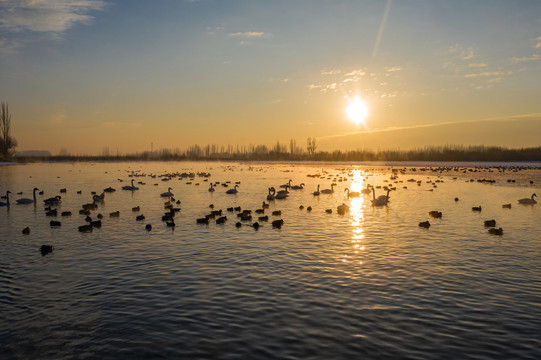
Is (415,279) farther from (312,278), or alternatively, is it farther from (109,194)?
(109,194)

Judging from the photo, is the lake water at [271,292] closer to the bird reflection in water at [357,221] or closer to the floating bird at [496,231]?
the bird reflection in water at [357,221]

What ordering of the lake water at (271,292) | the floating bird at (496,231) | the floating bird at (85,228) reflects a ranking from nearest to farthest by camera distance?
the lake water at (271,292) < the floating bird at (496,231) < the floating bird at (85,228)

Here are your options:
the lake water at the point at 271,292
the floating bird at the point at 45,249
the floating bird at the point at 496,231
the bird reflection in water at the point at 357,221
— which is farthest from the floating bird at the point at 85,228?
the floating bird at the point at 496,231

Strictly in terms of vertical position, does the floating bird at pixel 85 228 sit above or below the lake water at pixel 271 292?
above

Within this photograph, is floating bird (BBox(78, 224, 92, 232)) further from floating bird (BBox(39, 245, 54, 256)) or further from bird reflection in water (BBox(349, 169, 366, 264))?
bird reflection in water (BBox(349, 169, 366, 264))

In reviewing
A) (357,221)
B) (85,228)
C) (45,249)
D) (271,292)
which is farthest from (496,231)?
(85,228)

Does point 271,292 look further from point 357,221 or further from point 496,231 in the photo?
point 496,231

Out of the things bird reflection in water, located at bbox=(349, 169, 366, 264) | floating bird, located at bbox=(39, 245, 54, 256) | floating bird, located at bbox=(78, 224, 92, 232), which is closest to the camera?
floating bird, located at bbox=(39, 245, 54, 256)

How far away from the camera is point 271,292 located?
39.9 ft

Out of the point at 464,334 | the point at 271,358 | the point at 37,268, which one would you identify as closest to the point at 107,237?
the point at 37,268

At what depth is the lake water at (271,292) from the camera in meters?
8.85

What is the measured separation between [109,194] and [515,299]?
127 feet

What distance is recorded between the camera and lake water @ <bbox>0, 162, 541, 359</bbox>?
348 inches

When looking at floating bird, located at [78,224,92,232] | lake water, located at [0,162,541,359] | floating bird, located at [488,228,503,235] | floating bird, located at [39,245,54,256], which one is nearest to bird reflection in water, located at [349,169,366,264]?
lake water, located at [0,162,541,359]
